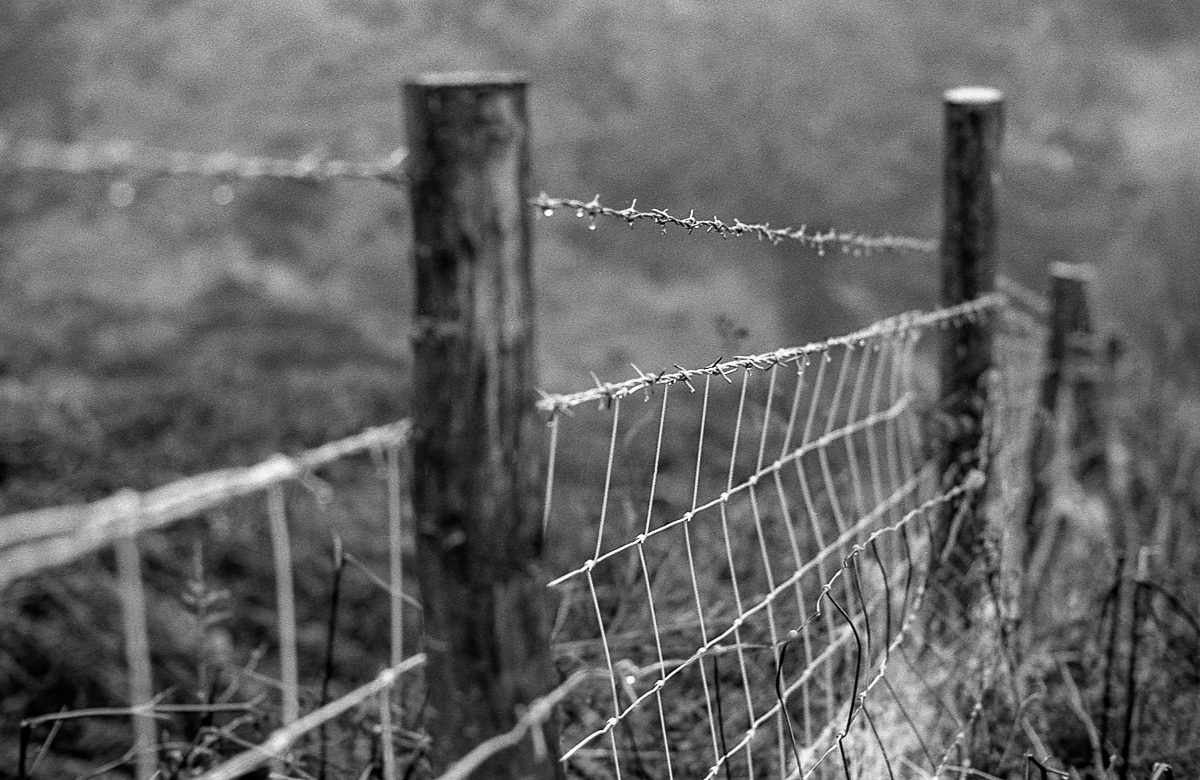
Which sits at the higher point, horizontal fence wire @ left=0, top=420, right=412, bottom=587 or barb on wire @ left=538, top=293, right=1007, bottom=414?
horizontal fence wire @ left=0, top=420, right=412, bottom=587

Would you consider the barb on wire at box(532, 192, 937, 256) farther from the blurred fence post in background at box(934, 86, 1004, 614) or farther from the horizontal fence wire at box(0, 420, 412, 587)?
the horizontal fence wire at box(0, 420, 412, 587)

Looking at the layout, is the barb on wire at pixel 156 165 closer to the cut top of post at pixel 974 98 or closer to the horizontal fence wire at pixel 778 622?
the horizontal fence wire at pixel 778 622

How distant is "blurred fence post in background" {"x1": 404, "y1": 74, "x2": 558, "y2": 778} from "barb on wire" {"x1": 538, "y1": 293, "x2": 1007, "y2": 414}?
0.12m

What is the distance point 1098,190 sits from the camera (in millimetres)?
7273

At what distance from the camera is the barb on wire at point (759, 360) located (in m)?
1.46

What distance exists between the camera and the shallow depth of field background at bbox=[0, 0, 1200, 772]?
650 cm

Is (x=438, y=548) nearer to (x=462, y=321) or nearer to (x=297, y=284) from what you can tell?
(x=462, y=321)

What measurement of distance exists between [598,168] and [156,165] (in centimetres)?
597

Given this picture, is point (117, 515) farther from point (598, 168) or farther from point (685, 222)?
point (598, 168)

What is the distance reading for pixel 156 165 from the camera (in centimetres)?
103

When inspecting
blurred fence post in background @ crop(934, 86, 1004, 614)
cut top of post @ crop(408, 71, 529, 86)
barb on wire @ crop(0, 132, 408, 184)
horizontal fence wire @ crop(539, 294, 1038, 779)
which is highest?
cut top of post @ crop(408, 71, 529, 86)

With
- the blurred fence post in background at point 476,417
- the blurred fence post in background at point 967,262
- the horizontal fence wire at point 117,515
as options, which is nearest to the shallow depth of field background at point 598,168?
the blurred fence post in background at point 967,262

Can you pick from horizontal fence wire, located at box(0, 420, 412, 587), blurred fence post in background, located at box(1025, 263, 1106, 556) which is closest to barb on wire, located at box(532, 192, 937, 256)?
horizontal fence wire, located at box(0, 420, 412, 587)

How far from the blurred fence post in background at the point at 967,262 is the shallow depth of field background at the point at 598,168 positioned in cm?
326
